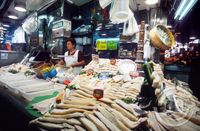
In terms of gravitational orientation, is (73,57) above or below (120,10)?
below

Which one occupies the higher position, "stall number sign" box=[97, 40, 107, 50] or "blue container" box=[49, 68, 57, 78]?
Result: "stall number sign" box=[97, 40, 107, 50]

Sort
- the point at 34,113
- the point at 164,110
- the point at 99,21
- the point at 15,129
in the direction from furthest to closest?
1. the point at 99,21
2. the point at 15,129
3. the point at 34,113
4. the point at 164,110

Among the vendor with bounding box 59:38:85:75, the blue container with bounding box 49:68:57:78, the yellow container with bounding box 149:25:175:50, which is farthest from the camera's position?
the vendor with bounding box 59:38:85:75

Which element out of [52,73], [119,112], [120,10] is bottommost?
[119,112]

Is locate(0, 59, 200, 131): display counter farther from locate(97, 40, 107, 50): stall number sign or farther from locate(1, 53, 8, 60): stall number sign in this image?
locate(1, 53, 8, 60): stall number sign

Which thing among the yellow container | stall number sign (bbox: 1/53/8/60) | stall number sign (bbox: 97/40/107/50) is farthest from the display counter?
stall number sign (bbox: 1/53/8/60)

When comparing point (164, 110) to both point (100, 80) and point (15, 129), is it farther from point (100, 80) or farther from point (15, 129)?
point (15, 129)

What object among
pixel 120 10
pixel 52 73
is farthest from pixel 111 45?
pixel 52 73

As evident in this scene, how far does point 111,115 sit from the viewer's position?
5.03 ft

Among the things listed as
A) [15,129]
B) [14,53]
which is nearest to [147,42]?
[15,129]

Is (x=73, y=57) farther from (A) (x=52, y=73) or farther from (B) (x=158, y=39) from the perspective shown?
(B) (x=158, y=39)

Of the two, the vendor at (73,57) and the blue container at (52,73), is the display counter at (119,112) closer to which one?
the blue container at (52,73)

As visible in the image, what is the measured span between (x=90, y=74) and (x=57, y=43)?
403 cm

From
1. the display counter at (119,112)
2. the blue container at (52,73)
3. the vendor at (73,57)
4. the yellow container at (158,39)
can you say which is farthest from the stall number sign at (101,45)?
the display counter at (119,112)
